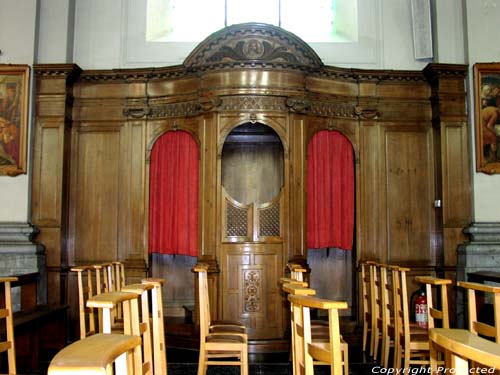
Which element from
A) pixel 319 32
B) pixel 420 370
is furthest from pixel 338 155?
pixel 420 370

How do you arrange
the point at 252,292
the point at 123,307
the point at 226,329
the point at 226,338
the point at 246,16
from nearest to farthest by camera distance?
the point at 123,307 → the point at 226,338 → the point at 226,329 → the point at 252,292 → the point at 246,16

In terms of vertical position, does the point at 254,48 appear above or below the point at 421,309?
above

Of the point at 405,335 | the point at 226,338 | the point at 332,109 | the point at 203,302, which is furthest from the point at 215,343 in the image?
the point at 332,109

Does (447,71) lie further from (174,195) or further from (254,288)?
(174,195)

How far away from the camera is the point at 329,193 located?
23.1 feet

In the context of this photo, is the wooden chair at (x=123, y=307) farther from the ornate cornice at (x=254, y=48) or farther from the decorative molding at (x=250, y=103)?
the ornate cornice at (x=254, y=48)

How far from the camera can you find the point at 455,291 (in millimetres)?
6844

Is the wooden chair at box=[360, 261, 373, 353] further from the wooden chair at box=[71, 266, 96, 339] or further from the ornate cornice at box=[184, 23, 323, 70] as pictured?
the wooden chair at box=[71, 266, 96, 339]

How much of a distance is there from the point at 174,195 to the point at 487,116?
4.23 m

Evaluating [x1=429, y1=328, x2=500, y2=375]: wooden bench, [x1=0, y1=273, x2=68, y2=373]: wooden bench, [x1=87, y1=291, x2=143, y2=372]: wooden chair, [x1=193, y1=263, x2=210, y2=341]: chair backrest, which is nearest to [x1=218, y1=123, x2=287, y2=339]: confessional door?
[x1=193, y1=263, x2=210, y2=341]: chair backrest

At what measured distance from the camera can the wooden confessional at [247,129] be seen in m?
6.55

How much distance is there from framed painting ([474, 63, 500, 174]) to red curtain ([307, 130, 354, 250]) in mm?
1694

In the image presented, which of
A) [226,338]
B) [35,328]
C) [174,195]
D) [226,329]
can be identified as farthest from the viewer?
[174,195]

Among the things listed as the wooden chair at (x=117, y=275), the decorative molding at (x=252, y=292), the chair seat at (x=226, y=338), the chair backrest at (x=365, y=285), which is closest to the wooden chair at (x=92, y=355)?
the chair seat at (x=226, y=338)
